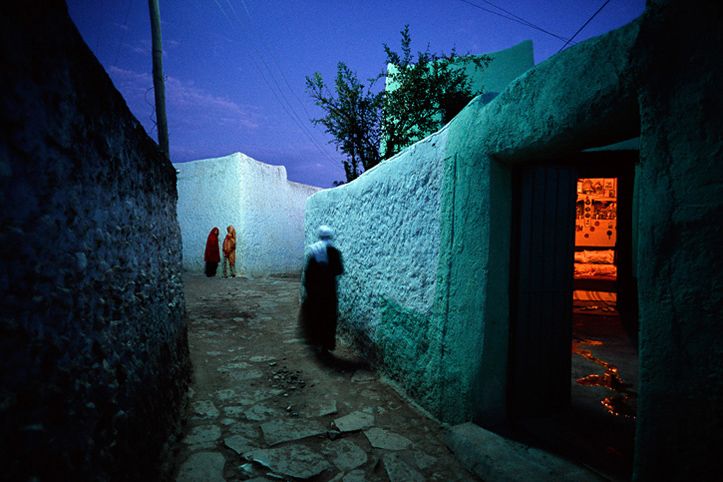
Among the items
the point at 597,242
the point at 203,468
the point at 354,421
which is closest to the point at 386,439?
the point at 354,421

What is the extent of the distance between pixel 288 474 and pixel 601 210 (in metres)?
8.42

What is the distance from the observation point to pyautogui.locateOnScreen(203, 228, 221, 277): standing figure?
37.4ft

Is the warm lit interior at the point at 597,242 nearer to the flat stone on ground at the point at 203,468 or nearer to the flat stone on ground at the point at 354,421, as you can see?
the flat stone on ground at the point at 354,421

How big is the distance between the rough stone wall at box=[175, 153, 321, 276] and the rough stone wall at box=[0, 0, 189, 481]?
33.3ft

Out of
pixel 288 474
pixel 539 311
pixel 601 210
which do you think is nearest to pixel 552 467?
pixel 539 311

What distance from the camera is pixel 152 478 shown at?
1873mm

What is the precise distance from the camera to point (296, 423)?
2.76 metres

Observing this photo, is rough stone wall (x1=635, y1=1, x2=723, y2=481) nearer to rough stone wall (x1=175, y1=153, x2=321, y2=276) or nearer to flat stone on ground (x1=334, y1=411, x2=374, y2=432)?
flat stone on ground (x1=334, y1=411, x2=374, y2=432)

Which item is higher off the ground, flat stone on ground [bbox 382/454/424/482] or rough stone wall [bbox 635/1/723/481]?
rough stone wall [bbox 635/1/723/481]

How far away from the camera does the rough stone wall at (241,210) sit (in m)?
11.9

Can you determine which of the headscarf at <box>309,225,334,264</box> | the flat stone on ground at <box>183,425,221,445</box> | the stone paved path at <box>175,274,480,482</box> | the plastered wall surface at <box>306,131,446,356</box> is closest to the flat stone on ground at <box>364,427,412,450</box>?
the stone paved path at <box>175,274,480,482</box>

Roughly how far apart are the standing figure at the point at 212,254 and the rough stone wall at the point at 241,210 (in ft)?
2.21

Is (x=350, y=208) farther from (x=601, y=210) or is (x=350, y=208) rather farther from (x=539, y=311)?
(x=601, y=210)

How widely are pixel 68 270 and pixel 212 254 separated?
10.9m
